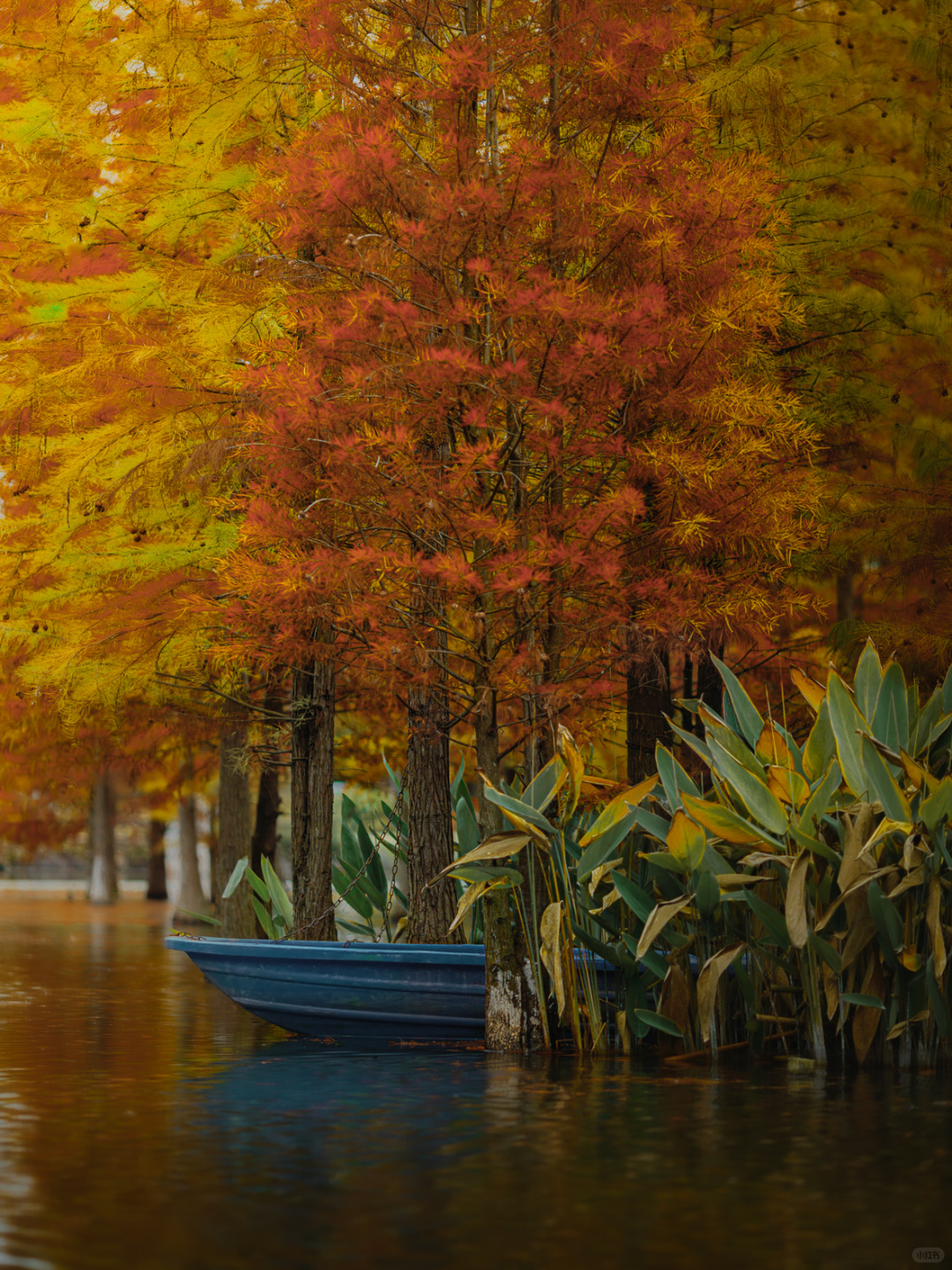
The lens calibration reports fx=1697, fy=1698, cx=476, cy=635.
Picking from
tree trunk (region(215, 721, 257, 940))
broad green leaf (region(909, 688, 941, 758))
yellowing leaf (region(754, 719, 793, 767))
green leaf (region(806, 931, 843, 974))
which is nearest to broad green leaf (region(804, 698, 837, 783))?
yellowing leaf (region(754, 719, 793, 767))

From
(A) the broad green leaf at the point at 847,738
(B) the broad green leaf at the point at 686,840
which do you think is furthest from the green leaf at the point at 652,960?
(A) the broad green leaf at the point at 847,738

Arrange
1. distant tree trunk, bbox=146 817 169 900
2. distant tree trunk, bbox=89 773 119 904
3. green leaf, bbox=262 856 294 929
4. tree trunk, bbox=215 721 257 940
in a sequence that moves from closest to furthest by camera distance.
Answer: green leaf, bbox=262 856 294 929, tree trunk, bbox=215 721 257 940, distant tree trunk, bbox=89 773 119 904, distant tree trunk, bbox=146 817 169 900

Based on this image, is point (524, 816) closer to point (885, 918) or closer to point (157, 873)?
point (885, 918)

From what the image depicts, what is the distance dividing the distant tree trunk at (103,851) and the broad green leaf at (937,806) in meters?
37.7

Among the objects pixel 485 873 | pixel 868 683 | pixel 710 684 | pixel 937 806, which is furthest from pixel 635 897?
pixel 710 684

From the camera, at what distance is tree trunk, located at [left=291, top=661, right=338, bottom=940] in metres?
14.3

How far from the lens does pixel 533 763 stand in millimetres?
12039

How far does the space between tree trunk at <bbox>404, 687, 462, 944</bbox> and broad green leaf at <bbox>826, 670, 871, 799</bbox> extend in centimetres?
384

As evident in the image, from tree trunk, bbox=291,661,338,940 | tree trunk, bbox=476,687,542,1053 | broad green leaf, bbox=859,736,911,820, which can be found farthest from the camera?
tree trunk, bbox=291,661,338,940

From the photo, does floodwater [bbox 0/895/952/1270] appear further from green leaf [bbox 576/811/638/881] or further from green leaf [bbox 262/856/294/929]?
green leaf [bbox 262/856/294/929]

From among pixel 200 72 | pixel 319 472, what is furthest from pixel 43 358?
pixel 319 472

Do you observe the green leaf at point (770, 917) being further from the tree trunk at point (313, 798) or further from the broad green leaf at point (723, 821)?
the tree trunk at point (313, 798)

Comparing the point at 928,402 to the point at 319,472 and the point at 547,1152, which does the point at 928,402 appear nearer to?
the point at 319,472

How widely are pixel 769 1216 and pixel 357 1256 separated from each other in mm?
1581
